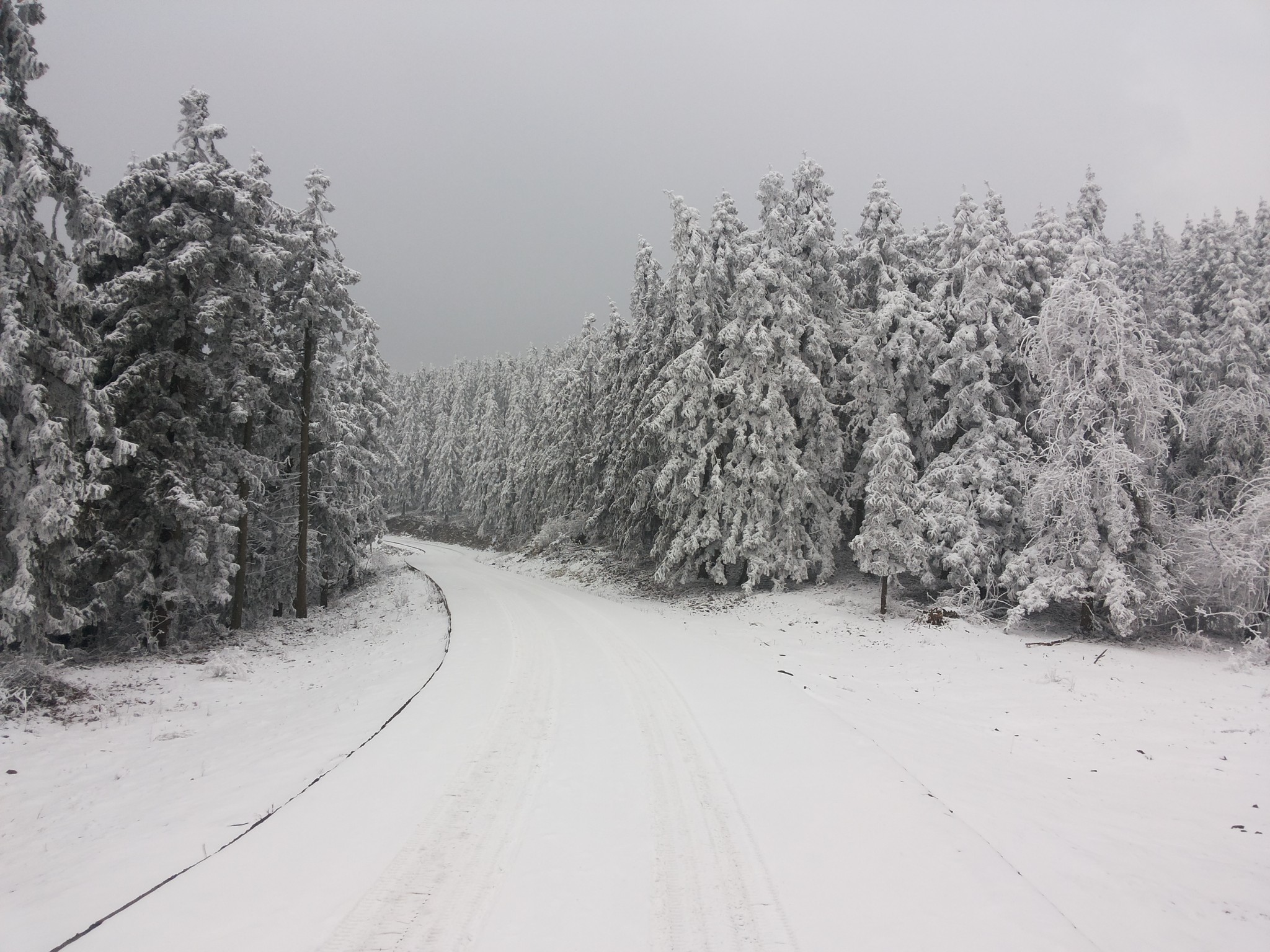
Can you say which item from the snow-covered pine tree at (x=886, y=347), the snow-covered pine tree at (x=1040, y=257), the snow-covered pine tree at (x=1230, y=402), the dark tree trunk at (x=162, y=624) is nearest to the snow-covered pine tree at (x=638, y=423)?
the snow-covered pine tree at (x=886, y=347)

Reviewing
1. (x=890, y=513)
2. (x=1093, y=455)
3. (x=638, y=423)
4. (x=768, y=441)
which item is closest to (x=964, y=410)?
(x=1093, y=455)

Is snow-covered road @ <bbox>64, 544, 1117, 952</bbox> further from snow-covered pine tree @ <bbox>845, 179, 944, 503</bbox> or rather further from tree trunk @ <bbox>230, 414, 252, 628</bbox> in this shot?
snow-covered pine tree @ <bbox>845, 179, 944, 503</bbox>

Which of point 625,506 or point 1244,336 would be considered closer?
point 1244,336

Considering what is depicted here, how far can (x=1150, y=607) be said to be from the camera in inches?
629

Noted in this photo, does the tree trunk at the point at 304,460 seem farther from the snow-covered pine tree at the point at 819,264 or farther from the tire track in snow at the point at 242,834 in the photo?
the snow-covered pine tree at the point at 819,264

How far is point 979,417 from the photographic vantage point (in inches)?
790

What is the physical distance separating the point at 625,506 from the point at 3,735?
2173 cm

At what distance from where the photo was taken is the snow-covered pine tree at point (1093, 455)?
644 inches

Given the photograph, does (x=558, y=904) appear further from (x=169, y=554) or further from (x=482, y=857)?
(x=169, y=554)

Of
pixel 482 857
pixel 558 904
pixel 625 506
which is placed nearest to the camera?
pixel 558 904

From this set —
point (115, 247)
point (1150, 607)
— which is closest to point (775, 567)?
point (1150, 607)

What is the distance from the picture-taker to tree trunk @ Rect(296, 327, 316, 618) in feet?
65.4

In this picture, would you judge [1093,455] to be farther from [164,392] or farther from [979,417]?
[164,392]

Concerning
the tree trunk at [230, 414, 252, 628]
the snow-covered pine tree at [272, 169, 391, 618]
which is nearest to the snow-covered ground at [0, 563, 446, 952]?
the tree trunk at [230, 414, 252, 628]
